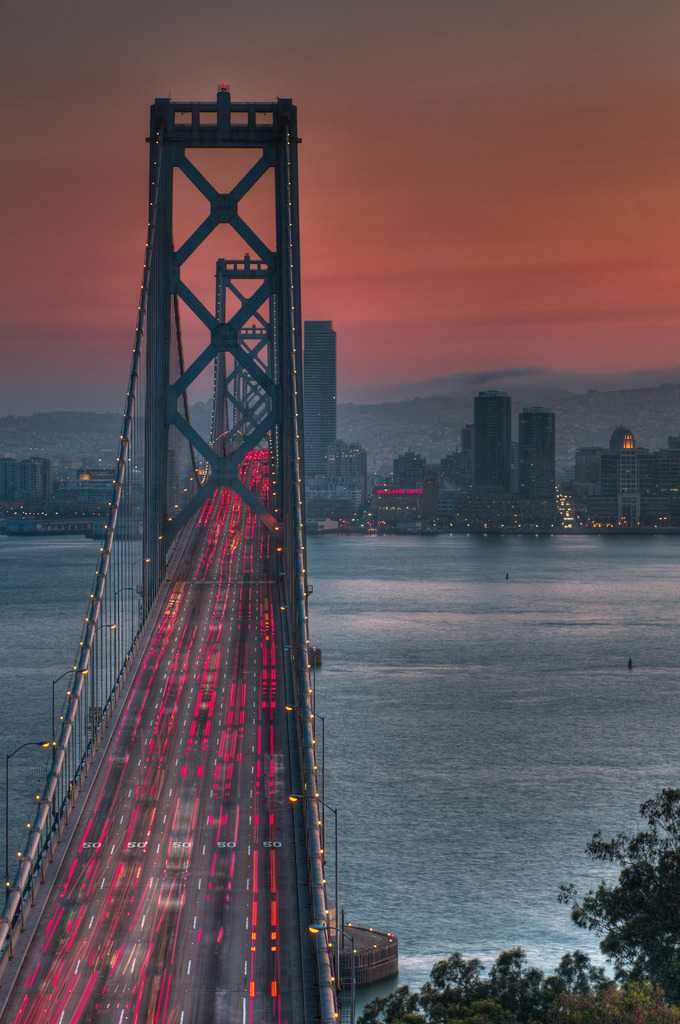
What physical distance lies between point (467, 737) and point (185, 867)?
30686 millimetres

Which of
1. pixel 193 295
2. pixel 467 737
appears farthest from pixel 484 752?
pixel 193 295

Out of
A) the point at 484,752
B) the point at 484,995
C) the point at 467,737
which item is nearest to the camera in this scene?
the point at 484,995

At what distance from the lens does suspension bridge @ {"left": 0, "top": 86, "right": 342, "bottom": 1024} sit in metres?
18.8

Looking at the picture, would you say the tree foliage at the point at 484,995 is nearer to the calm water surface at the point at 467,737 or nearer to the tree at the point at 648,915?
the tree at the point at 648,915

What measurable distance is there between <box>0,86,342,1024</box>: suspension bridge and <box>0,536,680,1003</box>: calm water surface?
379 cm

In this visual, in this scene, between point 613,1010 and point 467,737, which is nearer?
point 613,1010

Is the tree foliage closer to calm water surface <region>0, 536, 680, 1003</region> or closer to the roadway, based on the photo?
the roadway

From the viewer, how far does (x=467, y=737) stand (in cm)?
5262

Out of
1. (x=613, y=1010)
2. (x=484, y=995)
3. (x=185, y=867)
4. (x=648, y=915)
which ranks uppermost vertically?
(x=185, y=867)

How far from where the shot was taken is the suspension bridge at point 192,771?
18.8m

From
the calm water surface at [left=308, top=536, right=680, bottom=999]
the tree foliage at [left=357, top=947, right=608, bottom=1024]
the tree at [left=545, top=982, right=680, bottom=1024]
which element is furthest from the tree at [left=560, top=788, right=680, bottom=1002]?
the calm water surface at [left=308, top=536, right=680, bottom=999]

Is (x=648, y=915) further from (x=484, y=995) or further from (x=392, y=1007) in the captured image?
(x=392, y=1007)

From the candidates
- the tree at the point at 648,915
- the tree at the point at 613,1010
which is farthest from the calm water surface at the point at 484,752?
the tree at the point at 613,1010

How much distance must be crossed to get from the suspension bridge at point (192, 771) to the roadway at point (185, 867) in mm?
45
